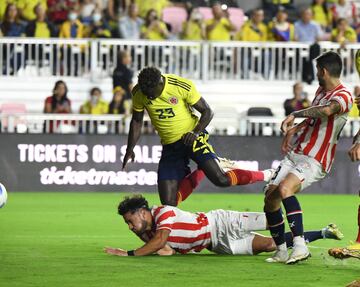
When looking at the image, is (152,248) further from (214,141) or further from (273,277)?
(214,141)

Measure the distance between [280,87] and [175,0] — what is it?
347 centimetres

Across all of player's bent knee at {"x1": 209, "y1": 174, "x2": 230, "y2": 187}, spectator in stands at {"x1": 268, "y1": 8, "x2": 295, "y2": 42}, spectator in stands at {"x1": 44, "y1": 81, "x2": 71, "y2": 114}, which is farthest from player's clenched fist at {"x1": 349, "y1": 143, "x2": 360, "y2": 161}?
spectator in stands at {"x1": 268, "y1": 8, "x2": 295, "y2": 42}

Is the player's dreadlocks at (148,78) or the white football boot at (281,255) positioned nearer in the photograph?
the white football boot at (281,255)

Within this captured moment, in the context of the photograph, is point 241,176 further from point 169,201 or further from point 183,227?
point 183,227

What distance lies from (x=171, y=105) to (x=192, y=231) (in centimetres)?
207

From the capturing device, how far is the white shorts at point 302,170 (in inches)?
472

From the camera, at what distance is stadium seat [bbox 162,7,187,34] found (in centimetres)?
2772

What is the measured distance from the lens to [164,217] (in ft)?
39.5

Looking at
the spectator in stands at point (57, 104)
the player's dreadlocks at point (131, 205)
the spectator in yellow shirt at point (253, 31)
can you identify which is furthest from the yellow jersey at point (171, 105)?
the spectator in yellow shirt at point (253, 31)

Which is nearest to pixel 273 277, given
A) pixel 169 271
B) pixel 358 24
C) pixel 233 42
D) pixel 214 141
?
pixel 169 271

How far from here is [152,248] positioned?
12.0m

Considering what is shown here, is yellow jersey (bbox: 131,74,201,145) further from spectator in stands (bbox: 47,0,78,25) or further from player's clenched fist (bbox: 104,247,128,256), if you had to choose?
spectator in stands (bbox: 47,0,78,25)

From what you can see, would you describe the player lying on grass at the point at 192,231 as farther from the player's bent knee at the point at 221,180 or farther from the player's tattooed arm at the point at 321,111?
the player's tattooed arm at the point at 321,111

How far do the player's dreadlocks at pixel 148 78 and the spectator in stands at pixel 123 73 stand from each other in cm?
1217
